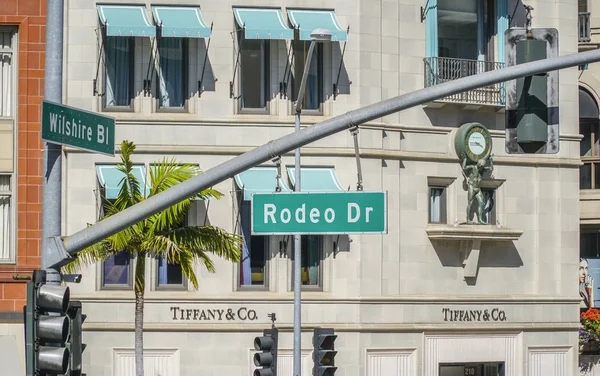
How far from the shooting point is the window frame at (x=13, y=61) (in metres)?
33.0

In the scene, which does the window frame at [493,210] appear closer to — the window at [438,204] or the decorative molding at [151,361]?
the window at [438,204]

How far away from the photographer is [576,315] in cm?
3716

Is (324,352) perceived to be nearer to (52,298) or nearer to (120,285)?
(120,285)

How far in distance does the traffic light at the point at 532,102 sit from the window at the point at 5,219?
18.8 meters

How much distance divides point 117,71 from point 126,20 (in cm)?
150

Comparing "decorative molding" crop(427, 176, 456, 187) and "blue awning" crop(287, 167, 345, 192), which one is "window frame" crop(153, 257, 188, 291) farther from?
"decorative molding" crop(427, 176, 456, 187)

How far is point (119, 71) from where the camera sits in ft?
110

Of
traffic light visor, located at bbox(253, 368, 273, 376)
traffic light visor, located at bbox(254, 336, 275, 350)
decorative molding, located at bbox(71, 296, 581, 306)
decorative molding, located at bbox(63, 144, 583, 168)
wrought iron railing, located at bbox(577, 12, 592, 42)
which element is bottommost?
traffic light visor, located at bbox(253, 368, 273, 376)

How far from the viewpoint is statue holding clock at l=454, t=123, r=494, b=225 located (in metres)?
35.2

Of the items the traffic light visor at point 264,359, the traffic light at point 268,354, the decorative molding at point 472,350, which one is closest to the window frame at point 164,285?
the decorative molding at point 472,350

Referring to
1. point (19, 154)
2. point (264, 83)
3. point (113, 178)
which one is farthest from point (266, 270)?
point (19, 154)

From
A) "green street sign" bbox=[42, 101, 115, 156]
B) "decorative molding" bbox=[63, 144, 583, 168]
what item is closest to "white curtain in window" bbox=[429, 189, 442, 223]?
"decorative molding" bbox=[63, 144, 583, 168]

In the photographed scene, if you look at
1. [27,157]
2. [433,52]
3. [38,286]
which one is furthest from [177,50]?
[38,286]

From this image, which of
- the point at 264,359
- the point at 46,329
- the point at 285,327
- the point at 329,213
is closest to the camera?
the point at 46,329
